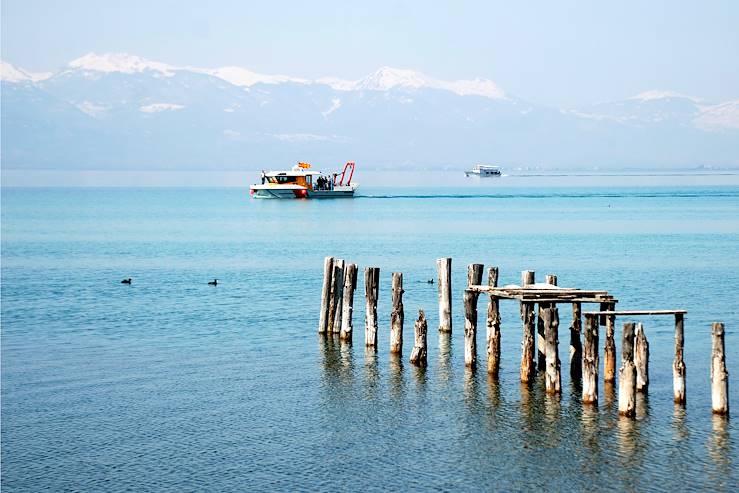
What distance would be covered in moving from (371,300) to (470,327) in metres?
3.85

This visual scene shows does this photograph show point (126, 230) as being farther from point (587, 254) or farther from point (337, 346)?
point (337, 346)

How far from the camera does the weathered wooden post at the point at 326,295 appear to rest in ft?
107

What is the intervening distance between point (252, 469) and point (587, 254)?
47640 mm

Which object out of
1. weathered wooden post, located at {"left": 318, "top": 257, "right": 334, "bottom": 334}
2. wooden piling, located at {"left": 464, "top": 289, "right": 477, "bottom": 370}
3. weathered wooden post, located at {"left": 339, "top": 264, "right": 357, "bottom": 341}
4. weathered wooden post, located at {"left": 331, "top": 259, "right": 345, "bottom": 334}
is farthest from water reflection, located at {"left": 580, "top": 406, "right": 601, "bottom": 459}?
weathered wooden post, located at {"left": 318, "top": 257, "right": 334, "bottom": 334}

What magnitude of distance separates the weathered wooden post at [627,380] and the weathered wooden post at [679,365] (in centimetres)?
96

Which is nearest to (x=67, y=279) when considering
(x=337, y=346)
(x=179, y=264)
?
(x=179, y=264)

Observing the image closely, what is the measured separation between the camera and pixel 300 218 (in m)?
112

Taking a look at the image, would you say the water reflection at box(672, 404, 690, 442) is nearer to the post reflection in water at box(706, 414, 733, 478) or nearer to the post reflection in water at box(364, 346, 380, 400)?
the post reflection in water at box(706, 414, 733, 478)

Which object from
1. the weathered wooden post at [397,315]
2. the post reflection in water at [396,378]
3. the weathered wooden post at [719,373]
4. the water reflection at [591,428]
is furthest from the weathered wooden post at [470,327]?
the weathered wooden post at [719,373]

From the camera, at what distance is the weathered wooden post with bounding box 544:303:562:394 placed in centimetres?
2477

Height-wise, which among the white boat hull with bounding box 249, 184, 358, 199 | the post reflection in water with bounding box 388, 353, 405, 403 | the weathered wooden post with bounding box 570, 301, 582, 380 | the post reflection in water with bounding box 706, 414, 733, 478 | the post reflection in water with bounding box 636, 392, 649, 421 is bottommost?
the post reflection in water with bounding box 706, 414, 733, 478

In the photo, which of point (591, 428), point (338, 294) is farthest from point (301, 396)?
point (591, 428)

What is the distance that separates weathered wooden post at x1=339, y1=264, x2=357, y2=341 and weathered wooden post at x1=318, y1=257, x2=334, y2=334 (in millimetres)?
544

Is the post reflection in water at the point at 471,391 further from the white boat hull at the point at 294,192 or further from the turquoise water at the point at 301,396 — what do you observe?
the white boat hull at the point at 294,192
